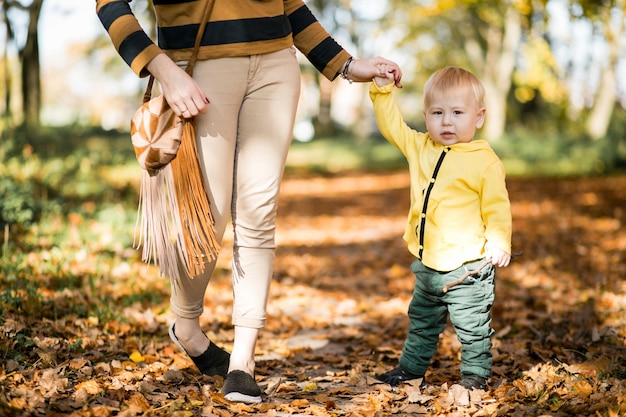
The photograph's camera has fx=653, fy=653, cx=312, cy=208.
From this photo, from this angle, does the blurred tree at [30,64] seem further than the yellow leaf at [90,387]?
Yes

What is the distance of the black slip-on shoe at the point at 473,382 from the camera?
2.96 metres

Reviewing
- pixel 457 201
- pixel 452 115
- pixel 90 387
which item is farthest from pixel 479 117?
pixel 90 387

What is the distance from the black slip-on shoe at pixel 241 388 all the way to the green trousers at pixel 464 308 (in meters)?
0.86

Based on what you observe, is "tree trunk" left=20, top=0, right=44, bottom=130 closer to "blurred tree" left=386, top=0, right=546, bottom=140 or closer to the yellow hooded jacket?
"blurred tree" left=386, top=0, right=546, bottom=140

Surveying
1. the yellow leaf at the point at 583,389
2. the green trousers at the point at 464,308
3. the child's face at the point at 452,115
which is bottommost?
the yellow leaf at the point at 583,389

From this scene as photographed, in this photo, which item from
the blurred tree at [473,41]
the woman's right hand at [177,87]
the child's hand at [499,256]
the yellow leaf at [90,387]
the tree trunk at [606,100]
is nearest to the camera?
the woman's right hand at [177,87]

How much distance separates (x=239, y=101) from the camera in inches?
107

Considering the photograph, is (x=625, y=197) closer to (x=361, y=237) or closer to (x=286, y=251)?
(x=361, y=237)

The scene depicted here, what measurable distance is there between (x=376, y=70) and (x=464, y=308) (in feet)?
3.81

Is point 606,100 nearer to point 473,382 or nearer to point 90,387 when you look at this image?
point 473,382

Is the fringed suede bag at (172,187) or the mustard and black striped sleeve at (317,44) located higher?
the mustard and black striped sleeve at (317,44)

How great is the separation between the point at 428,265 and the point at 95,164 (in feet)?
23.3

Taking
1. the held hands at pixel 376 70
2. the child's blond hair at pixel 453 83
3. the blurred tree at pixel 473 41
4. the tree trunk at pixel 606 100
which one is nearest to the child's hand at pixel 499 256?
the child's blond hair at pixel 453 83

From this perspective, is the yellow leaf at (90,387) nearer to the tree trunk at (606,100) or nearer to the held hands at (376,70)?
the held hands at (376,70)
